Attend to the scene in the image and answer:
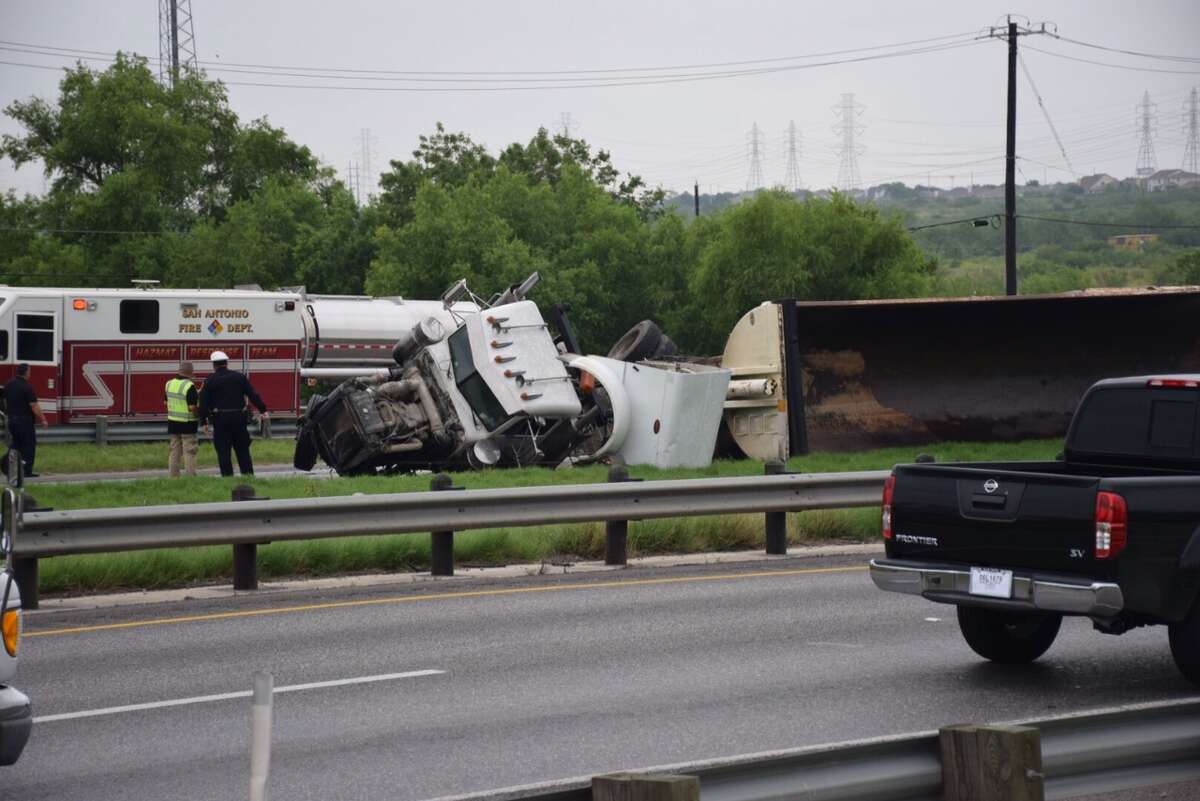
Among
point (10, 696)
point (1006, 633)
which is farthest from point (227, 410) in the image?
point (10, 696)

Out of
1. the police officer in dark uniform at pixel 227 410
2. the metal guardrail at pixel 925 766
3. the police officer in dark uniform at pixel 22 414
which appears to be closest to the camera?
the metal guardrail at pixel 925 766

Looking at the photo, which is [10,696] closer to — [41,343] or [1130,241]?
[41,343]

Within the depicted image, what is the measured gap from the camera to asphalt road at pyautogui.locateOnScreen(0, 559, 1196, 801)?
7449 millimetres

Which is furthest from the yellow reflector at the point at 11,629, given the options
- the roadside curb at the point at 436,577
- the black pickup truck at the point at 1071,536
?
the roadside curb at the point at 436,577

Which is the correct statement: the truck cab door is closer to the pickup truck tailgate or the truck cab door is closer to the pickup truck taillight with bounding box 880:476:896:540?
the pickup truck taillight with bounding box 880:476:896:540

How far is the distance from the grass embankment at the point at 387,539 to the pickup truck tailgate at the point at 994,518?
19.7ft

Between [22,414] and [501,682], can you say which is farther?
[22,414]

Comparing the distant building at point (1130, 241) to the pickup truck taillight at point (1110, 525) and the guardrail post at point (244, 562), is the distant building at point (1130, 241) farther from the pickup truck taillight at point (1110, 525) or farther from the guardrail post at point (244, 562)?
the pickup truck taillight at point (1110, 525)

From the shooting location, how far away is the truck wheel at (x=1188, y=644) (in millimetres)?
8641

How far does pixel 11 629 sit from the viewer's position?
646cm

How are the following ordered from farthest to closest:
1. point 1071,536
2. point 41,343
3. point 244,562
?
point 41,343 < point 244,562 < point 1071,536

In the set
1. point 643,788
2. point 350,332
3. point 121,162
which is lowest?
point 643,788

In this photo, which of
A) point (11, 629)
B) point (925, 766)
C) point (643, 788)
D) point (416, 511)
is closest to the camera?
point (643, 788)

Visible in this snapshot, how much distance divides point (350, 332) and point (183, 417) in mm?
12292
